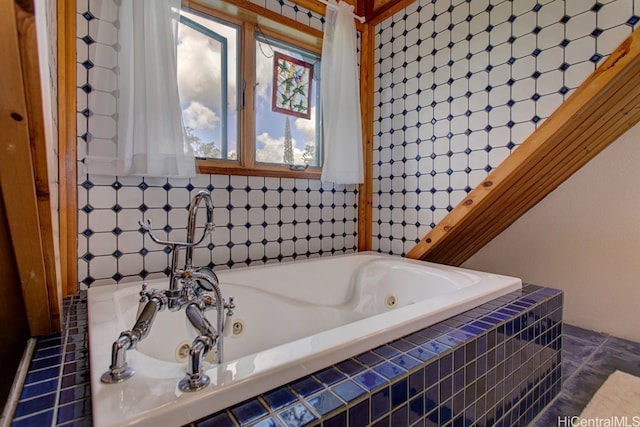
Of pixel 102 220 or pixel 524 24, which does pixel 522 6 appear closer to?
pixel 524 24

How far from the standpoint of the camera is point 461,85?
189 centimetres

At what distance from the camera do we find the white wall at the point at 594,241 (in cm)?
184

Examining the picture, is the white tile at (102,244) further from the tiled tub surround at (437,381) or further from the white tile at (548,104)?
the white tile at (548,104)

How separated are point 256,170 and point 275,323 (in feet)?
3.07

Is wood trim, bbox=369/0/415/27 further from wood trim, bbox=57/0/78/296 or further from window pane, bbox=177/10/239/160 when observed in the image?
wood trim, bbox=57/0/78/296

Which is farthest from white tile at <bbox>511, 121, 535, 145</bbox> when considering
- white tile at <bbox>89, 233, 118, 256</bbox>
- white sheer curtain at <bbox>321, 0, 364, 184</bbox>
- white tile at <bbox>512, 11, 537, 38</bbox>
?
white tile at <bbox>89, 233, 118, 256</bbox>

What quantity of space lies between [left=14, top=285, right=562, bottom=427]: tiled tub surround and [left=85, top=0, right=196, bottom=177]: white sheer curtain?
662 millimetres

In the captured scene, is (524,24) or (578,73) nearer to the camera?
(578,73)

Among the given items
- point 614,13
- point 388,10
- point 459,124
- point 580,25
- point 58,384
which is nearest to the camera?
point 58,384

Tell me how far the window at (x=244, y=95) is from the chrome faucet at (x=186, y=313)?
98cm

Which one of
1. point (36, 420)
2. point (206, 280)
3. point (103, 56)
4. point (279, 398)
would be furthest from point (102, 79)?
point (279, 398)

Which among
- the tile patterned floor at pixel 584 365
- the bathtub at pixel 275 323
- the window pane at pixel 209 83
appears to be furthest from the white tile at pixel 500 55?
the tile patterned floor at pixel 584 365

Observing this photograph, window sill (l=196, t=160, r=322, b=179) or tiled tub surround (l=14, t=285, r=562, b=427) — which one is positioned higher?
window sill (l=196, t=160, r=322, b=179)

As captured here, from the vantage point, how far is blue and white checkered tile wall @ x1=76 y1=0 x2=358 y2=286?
1.49 metres
